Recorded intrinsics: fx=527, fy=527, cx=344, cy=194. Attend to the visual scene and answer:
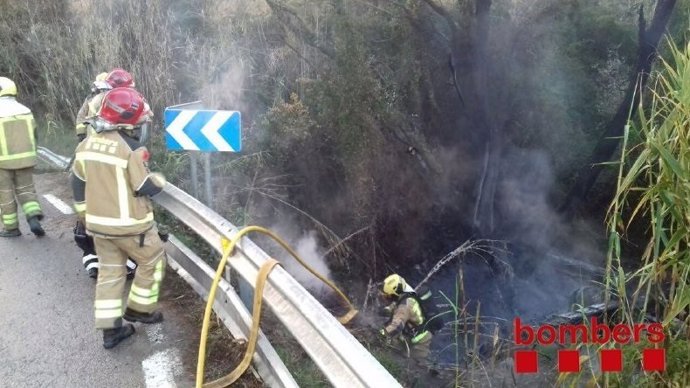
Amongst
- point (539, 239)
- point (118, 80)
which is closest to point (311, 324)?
point (118, 80)

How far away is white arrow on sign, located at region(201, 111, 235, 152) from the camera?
426 cm

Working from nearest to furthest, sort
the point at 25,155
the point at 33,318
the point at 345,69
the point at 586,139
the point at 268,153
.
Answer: the point at 33,318 < the point at 25,155 < the point at 268,153 < the point at 345,69 < the point at 586,139

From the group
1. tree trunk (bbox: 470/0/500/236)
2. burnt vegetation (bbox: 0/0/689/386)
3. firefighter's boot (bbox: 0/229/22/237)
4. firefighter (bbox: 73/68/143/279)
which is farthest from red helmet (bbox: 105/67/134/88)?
tree trunk (bbox: 470/0/500/236)

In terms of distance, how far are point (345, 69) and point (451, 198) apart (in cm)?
344

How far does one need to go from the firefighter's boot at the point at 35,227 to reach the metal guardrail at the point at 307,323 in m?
2.64

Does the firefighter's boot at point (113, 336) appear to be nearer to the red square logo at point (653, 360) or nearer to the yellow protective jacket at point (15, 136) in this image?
the yellow protective jacket at point (15, 136)

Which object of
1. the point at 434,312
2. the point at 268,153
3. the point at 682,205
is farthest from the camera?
the point at 268,153

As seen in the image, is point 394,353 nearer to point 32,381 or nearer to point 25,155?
point 32,381

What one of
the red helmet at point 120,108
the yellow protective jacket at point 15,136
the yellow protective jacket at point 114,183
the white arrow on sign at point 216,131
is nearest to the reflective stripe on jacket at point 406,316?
the white arrow on sign at point 216,131

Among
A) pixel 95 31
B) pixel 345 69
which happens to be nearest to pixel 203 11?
pixel 95 31

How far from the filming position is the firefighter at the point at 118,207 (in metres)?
3.51

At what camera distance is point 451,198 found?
10.8m

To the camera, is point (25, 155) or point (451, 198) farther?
point (451, 198)

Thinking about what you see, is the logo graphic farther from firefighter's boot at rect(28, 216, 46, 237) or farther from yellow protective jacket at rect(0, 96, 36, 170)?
yellow protective jacket at rect(0, 96, 36, 170)
